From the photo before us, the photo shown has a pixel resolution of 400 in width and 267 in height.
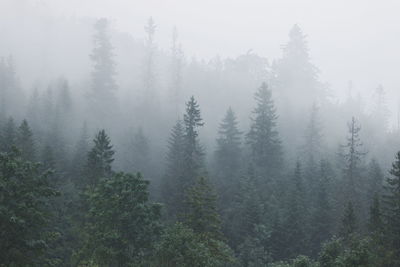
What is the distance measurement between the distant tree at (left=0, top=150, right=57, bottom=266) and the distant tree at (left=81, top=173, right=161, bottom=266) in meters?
6.58

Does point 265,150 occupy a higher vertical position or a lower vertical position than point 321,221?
higher

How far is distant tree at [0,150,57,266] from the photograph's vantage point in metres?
23.2

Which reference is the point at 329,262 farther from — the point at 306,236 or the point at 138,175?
the point at 306,236

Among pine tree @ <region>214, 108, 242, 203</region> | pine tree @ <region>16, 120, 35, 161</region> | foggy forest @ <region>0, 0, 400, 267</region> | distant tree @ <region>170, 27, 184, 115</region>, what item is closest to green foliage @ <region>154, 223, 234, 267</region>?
foggy forest @ <region>0, 0, 400, 267</region>

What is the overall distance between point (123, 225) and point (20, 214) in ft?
31.3

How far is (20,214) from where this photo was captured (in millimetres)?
23891

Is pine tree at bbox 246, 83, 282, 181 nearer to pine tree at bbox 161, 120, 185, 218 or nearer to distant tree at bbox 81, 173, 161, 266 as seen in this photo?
A: pine tree at bbox 161, 120, 185, 218

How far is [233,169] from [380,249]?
33.6 metres

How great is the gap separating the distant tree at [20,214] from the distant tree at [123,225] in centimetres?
658

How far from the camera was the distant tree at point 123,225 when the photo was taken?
31656 millimetres

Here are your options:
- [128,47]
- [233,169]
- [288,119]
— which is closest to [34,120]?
[233,169]

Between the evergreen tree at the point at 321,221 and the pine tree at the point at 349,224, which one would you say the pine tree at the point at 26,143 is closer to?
the evergreen tree at the point at 321,221

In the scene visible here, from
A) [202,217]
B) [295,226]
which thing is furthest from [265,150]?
[202,217]

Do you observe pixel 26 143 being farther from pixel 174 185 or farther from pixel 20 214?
pixel 20 214
